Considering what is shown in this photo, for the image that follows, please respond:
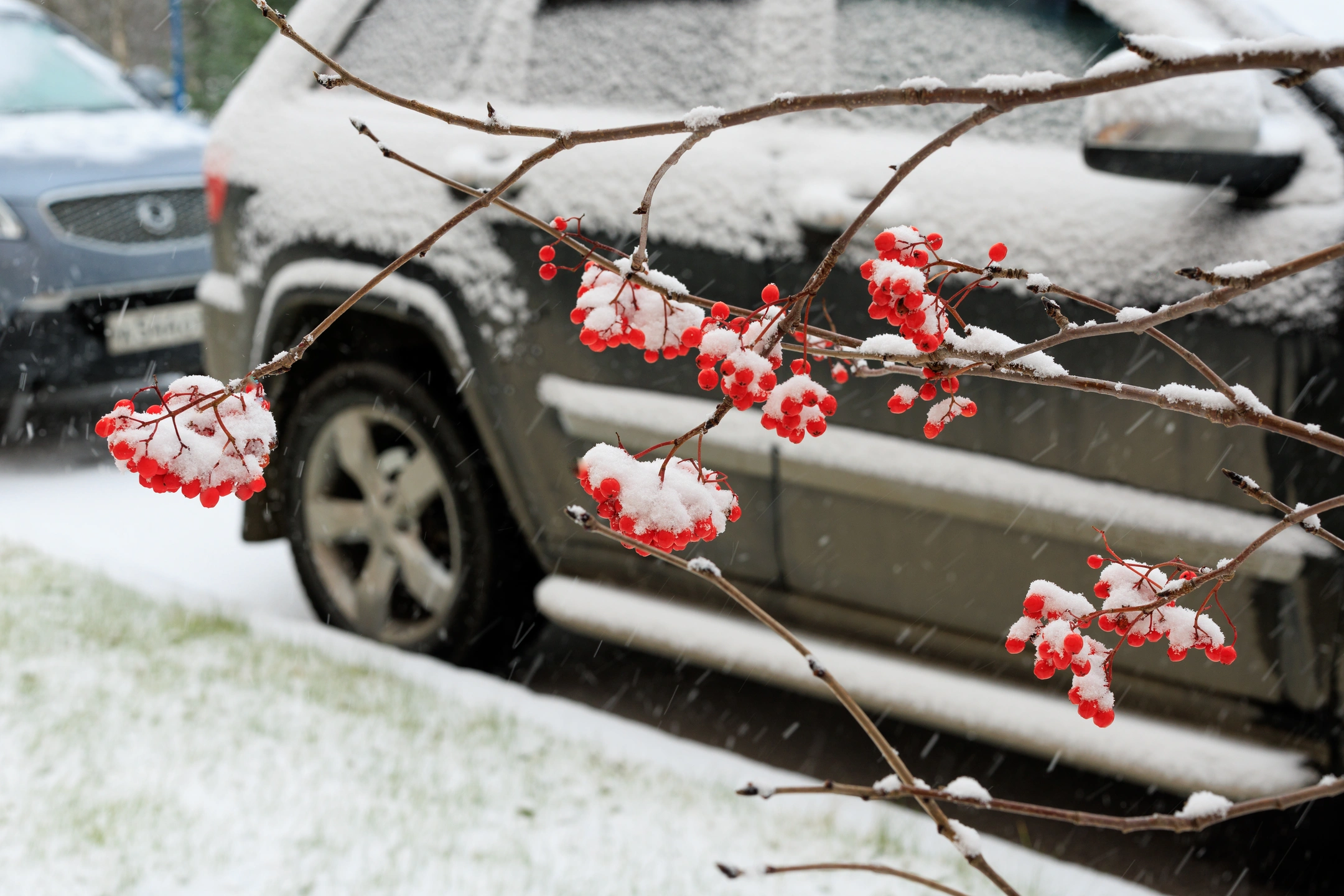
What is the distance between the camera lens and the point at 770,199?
7.46ft

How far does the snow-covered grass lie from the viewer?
2.05 meters

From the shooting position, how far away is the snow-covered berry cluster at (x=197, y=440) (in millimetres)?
865

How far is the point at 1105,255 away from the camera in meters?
1.97

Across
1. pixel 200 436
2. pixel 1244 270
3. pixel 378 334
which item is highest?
pixel 1244 270

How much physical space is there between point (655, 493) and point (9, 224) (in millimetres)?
4515

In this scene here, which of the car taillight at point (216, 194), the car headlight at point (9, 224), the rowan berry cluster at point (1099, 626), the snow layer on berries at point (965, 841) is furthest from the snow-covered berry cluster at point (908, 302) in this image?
the car headlight at point (9, 224)

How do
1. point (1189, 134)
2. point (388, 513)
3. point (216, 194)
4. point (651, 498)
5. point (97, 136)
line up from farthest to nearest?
point (97, 136) < point (216, 194) < point (388, 513) < point (1189, 134) < point (651, 498)

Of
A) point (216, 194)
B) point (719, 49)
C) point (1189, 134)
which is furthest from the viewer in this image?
point (216, 194)

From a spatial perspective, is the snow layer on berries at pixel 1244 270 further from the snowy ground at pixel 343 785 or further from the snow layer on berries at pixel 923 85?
the snowy ground at pixel 343 785

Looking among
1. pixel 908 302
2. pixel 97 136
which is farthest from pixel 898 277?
pixel 97 136

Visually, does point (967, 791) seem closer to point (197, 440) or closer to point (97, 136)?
point (197, 440)

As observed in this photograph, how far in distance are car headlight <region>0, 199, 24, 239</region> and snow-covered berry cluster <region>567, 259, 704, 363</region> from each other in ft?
14.3

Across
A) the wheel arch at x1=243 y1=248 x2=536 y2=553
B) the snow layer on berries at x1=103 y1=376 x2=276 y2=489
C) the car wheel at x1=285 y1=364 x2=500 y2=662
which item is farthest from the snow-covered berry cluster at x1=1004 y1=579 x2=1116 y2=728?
the car wheel at x1=285 y1=364 x2=500 y2=662

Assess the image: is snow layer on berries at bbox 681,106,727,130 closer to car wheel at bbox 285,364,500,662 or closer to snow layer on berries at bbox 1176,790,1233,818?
snow layer on berries at bbox 1176,790,1233,818
